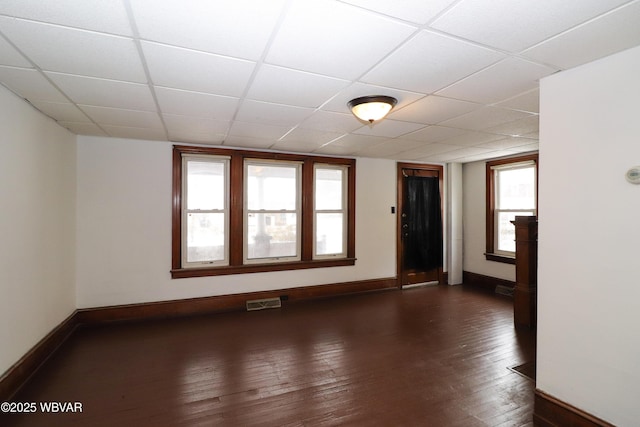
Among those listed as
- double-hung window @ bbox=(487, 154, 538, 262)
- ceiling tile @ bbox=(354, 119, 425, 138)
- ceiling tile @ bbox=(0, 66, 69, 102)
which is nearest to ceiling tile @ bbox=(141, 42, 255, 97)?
ceiling tile @ bbox=(0, 66, 69, 102)

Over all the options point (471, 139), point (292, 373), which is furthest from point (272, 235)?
point (471, 139)

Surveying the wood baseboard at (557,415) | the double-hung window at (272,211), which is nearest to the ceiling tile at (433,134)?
the double-hung window at (272,211)

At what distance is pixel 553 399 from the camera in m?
2.09

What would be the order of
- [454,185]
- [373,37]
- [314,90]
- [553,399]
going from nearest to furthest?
[373,37] → [553,399] → [314,90] → [454,185]

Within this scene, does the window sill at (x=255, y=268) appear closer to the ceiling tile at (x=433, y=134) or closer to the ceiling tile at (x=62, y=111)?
the ceiling tile at (x=62, y=111)

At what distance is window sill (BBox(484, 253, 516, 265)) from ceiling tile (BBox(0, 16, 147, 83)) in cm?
600

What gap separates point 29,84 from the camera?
230 cm

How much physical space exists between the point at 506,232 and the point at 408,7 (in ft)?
17.5

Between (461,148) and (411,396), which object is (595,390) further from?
(461,148)

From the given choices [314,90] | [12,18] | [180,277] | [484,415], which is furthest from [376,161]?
[12,18]

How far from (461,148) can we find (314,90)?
126 inches

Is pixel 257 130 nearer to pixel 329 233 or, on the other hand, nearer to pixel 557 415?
pixel 329 233

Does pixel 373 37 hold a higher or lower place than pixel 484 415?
higher

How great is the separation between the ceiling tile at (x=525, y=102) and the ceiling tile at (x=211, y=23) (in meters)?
2.19
